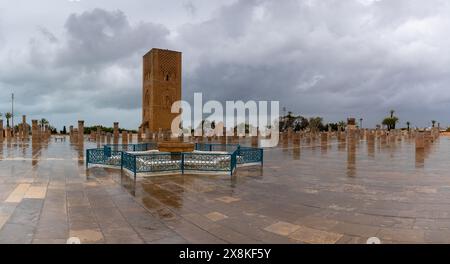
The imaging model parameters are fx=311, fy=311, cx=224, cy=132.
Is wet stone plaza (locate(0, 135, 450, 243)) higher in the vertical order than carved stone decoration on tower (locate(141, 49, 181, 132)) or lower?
lower

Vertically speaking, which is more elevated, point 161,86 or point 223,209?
point 161,86

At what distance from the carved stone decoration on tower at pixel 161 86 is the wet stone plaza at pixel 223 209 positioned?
149 feet

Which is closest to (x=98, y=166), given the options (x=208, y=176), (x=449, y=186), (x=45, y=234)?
(x=208, y=176)

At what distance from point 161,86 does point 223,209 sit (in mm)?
50742

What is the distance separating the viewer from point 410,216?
15.6 ft

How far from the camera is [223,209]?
5152mm

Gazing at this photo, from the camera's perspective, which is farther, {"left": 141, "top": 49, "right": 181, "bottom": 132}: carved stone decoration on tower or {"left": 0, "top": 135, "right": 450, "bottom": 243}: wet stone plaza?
{"left": 141, "top": 49, "right": 181, "bottom": 132}: carved stone decoration on tower

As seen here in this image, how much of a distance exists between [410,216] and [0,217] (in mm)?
6150

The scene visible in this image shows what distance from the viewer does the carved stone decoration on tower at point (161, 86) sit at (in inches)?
2092

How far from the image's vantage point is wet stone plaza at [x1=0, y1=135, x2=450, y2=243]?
388 centimetres

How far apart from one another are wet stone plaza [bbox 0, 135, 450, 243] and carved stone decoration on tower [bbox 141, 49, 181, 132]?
45397mm

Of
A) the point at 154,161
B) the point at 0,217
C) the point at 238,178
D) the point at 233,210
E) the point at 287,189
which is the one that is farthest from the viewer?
the point at 154,161

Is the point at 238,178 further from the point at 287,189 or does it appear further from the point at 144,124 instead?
the point at 144,124

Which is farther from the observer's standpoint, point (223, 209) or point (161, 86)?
point (161, 86)
